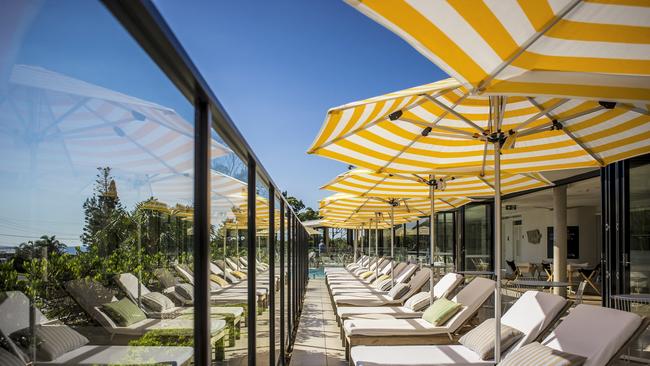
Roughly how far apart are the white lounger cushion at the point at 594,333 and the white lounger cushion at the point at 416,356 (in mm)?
767

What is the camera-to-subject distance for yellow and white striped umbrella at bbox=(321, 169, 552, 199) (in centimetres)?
721

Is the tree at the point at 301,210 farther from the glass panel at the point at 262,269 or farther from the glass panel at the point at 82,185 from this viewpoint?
the glass panel at the point at 82,185

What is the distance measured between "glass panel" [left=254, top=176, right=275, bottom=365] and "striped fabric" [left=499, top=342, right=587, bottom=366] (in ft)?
5.89

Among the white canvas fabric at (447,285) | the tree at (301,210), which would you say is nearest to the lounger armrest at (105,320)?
the white canvas fabric at (447,285)

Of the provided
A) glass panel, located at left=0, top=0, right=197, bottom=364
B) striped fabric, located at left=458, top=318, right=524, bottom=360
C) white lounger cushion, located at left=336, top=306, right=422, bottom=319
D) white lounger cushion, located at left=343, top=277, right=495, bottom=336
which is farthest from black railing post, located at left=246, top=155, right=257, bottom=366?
white lounger cushion, located at left=336, top=306, right=422, bottom=319

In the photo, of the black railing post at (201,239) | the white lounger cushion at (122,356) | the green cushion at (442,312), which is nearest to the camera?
the white lounger cushion at (122,356)

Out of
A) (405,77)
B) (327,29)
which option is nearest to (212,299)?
(327,29)

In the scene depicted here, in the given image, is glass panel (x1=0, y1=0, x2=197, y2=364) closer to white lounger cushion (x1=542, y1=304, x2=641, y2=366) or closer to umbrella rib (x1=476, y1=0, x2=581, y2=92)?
umbrella rib (x1=476, y1=0, x2=581, y2=92)

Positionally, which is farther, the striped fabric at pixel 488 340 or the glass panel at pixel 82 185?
the striped fabric at pixel 488 340

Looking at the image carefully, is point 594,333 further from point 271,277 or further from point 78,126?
point 78,126

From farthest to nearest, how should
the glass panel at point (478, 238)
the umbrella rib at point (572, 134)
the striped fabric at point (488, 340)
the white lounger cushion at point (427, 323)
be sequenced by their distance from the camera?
the glass panel at point (478, 238)
the white lounger cushion at point (427, 323)
the striped fabric at point (488, 340)
the umbrella rib at point (572, 134)

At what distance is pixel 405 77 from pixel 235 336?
23.4 m

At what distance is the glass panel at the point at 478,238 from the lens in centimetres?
1686

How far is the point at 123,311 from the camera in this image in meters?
1.00
